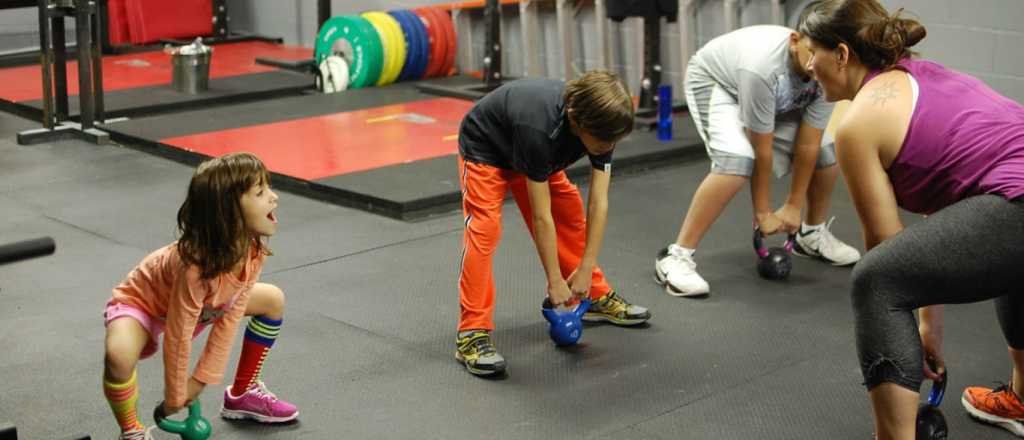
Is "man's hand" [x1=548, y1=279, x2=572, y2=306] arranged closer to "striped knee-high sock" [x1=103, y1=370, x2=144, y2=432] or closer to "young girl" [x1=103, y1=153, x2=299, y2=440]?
"young girl" [x1=103, y1=153, x2=299, y2=440]

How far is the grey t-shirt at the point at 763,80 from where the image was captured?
4.00 meters

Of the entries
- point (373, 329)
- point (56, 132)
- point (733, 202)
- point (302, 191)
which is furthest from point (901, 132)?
point (56, 132)

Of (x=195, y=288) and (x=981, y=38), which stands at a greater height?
(x=981, y=38)

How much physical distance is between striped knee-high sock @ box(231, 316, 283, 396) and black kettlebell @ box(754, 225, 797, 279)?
1.87 metres

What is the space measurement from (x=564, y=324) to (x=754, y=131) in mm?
990

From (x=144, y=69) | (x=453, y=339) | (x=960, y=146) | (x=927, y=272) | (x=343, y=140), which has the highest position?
(x=960, y=146)

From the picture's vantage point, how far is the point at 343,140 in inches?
247

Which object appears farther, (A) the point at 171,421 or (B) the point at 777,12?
(B) the point at 777,12

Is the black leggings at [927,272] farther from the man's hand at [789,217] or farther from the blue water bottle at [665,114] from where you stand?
the blue water bottle at [665,114]

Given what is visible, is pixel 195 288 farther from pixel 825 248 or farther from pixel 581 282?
pixel 825 248

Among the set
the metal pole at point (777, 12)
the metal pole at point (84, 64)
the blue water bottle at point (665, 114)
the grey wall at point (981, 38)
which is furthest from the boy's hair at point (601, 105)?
the metal pole at point (84, 64)

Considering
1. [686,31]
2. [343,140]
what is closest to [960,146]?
[343,140]

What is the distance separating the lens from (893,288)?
2.45 metres

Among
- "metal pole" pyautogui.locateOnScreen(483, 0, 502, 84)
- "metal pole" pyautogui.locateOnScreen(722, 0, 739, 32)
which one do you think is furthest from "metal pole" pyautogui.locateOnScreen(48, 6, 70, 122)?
"metal pole" pyautogui.locateOnScreen(722, 0, 739, 32)
